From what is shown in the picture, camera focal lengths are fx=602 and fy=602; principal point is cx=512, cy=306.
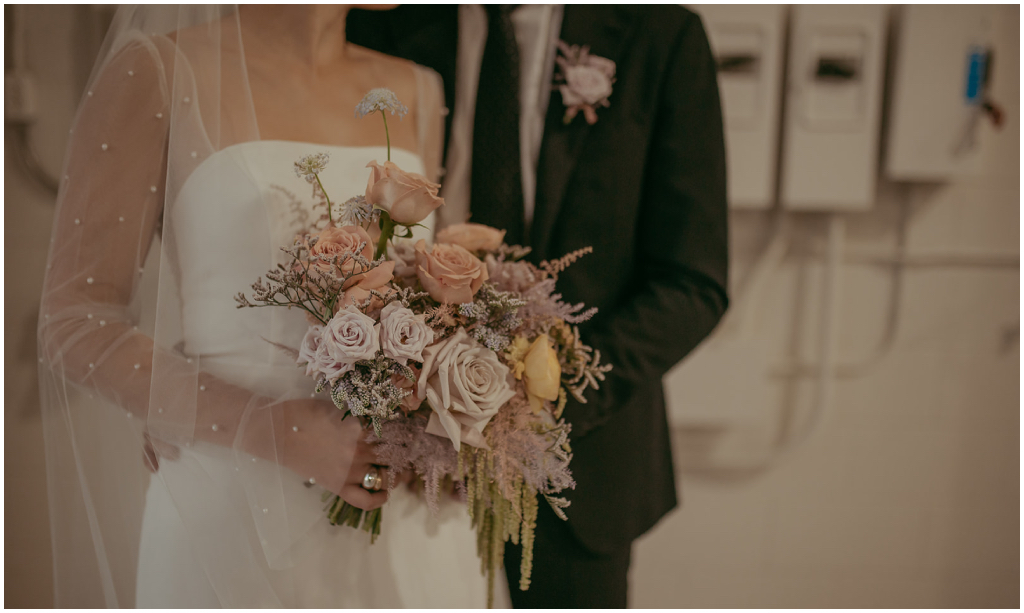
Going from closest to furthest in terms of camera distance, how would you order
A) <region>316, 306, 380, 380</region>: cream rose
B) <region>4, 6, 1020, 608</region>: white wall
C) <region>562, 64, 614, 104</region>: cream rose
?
1. <region>316, 306, 380, 380</region>: cream rose
2. <region>562, 64, 614, 104</region>: cream rose
3. <region>4, 6, 1020, 608</region>: white wall

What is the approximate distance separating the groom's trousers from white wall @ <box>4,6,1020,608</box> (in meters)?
0.59

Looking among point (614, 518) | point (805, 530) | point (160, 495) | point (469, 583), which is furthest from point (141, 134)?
point (805, 530)

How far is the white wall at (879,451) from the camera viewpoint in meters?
1.46

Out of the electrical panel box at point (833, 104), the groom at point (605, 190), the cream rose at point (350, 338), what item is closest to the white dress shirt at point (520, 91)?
the groom at point (605, 190)

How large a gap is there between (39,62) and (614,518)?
155cm

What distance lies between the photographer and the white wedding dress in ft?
2.63

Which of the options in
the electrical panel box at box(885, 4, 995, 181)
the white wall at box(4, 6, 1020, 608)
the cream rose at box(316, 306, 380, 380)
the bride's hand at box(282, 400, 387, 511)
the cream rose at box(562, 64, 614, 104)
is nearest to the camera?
the cream rose at box(316, 306, 380, 380)

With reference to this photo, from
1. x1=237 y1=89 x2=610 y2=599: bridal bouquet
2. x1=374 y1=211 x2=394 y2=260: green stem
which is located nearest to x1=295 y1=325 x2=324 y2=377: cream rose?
x1=237 y1=89 x2=610 y2=599: bridal bouquet

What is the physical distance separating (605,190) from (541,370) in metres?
0.43

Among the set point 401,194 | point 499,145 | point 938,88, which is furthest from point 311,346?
point 938,88

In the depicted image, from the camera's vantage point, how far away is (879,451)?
1.55 m

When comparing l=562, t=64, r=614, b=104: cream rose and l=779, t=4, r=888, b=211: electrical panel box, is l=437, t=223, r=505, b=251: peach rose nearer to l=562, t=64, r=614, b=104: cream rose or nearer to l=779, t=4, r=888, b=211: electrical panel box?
l=562, t=64, r=614, b=104: cream rose

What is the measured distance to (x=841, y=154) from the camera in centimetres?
134

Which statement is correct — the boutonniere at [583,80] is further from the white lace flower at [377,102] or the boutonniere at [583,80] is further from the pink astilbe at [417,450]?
the pink astilbe at [417,450]
